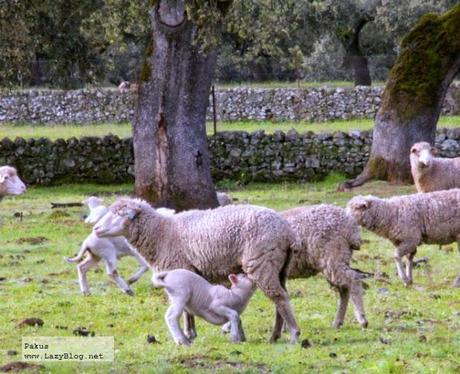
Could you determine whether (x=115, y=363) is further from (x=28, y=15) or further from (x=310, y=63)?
(x=310, y=63)

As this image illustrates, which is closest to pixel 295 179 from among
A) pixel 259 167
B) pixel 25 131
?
pixel 259 167

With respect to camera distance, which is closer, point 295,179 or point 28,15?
point 28,15

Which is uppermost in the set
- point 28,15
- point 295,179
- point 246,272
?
point 28,15

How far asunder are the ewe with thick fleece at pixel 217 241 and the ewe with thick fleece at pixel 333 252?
0.49 metres

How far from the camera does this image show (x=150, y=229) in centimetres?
960

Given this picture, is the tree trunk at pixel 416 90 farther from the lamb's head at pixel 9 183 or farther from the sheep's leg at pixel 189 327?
the sheep's leg at pixel 189 327

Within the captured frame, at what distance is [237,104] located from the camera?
35.0 m

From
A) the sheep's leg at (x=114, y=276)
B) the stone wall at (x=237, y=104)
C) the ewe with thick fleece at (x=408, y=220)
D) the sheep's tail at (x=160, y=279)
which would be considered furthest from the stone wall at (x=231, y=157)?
the sheep's tail at (x=160, y=279)

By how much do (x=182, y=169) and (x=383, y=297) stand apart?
7.35m

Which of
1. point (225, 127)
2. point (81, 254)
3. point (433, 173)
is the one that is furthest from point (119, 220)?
point (225, 127)

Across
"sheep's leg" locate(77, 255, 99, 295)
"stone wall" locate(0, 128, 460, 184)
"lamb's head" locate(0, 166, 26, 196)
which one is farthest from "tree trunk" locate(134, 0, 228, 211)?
"stone wall" locate(0, 128, 460, 184)

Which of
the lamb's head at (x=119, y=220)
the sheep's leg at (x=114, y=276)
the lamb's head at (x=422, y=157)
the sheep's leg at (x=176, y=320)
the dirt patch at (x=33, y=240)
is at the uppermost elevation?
the lamb's head at (x=119, y=220)

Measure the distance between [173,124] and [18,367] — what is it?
10196mm

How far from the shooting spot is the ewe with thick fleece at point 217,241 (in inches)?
351
